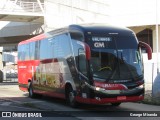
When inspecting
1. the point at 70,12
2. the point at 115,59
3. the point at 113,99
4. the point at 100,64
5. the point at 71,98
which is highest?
the point at 70,12

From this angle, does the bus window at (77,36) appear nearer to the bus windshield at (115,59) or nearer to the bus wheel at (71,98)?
the bus windshield at (115,59)

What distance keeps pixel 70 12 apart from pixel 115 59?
31435 mm

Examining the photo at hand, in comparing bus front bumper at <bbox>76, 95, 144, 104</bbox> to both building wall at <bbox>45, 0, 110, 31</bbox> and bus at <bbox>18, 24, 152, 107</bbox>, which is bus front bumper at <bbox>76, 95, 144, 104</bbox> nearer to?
bus at <bbox>18, 24, 152, 107</bbox>

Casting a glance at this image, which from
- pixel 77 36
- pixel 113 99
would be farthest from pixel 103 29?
pixel 113 99

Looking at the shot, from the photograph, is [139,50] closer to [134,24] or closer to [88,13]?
[88,13]

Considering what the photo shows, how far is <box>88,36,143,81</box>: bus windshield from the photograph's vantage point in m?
14.2

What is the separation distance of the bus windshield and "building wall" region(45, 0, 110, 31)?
91.4ft

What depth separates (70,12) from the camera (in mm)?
45344

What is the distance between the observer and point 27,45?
2291cm

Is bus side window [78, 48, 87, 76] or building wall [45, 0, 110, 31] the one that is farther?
building wall [45, 0, 110, 31]

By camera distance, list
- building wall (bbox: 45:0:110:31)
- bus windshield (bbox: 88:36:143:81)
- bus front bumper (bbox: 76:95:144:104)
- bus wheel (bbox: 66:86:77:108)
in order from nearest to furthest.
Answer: bus front bumper (bbox: 76:95:144:104), bus windshield (bbox: 88:36:143:81), bus wheel (bbox: 66:86:77:108), building wall (bbox: 45:0:110:31)

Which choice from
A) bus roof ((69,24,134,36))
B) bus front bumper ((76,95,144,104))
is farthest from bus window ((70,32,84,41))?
bus front bumper ((76,95,144,104))

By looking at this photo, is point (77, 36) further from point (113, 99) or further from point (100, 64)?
point (113, 99)

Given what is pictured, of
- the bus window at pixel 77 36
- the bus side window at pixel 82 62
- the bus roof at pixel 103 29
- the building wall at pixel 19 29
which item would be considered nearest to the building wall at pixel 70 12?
the building wall at pixel 19 29
